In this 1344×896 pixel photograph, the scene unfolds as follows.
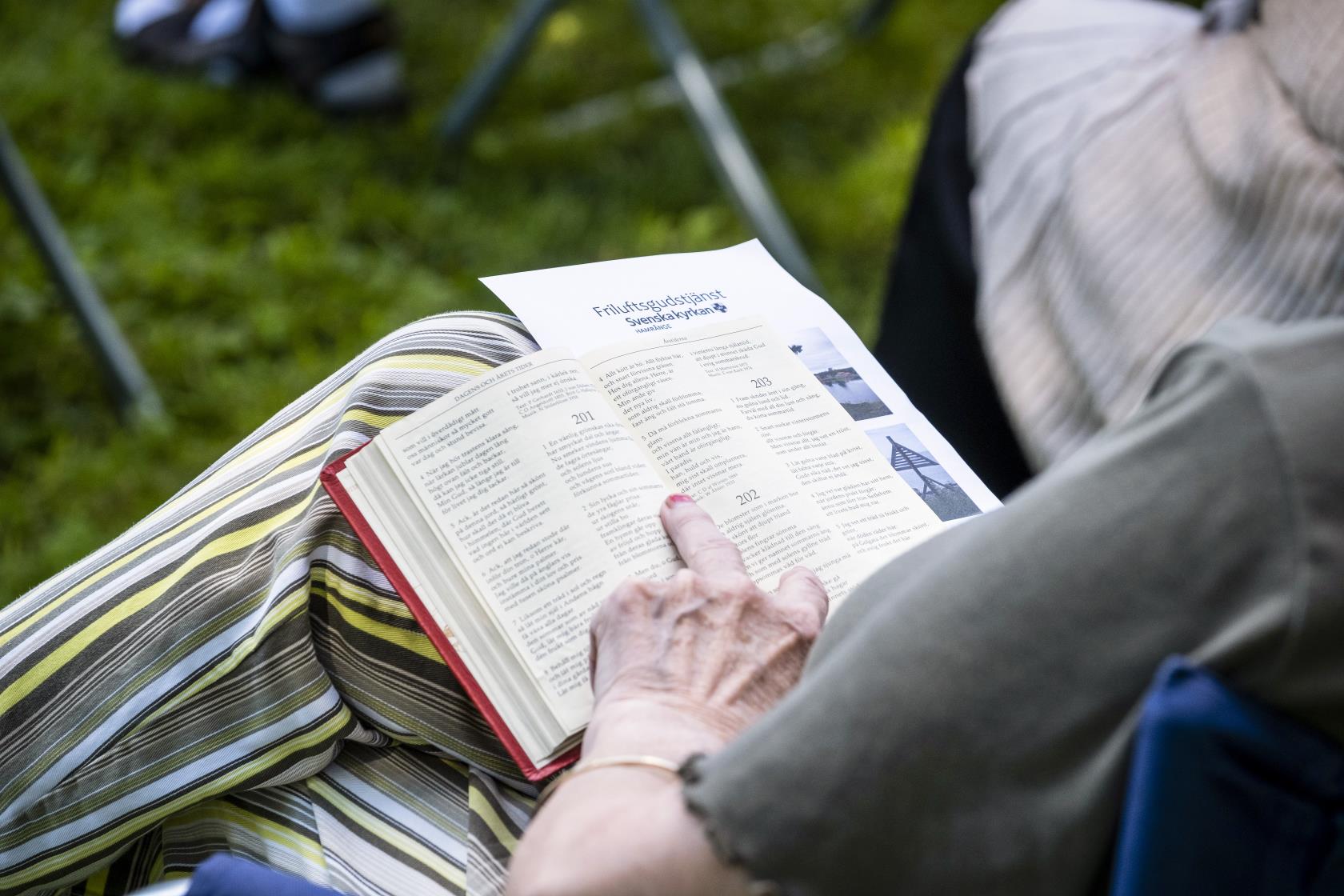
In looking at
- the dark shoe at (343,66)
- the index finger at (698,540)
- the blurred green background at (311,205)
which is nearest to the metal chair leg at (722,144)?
the blurred green background at (311,205)

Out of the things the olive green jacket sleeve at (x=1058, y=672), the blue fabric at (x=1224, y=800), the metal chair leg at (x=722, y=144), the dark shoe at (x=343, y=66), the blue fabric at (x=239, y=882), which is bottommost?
the blue fabric at (x=1224, y=800)

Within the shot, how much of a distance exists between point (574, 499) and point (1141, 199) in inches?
30.6

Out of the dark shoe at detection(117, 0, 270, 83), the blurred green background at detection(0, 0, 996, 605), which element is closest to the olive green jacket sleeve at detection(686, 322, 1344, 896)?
the blurred green background at detection(0, 0, 996, 605)

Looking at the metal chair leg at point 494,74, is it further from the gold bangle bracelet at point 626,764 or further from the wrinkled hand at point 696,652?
the gold bangle bracelet at point 626,764

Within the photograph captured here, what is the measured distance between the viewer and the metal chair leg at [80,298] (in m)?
1.50

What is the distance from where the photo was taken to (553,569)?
0.70m

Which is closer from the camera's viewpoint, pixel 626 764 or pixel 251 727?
pixel 626 764

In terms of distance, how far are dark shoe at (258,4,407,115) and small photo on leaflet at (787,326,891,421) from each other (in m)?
1.49

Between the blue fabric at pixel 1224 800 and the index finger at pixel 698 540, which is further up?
the index finger at pixel 698 540

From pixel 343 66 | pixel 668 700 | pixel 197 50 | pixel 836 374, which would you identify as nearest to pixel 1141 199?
pixel 836 374

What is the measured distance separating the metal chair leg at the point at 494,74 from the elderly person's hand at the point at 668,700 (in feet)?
4.91

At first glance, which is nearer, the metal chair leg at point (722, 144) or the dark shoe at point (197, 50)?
the metal chair leg at point (722, 144)

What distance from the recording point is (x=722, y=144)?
79.9 inches

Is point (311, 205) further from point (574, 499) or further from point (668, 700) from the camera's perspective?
point (668, 700)
